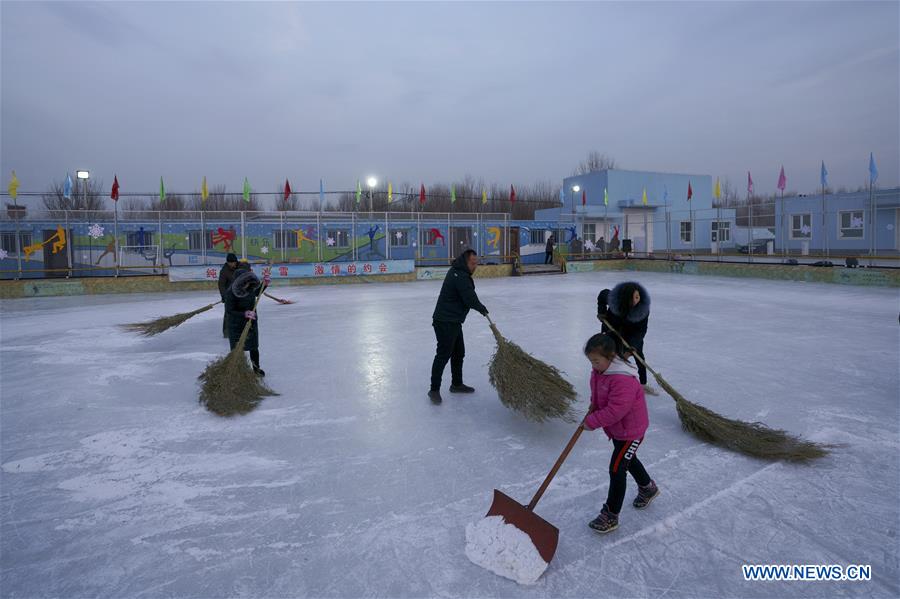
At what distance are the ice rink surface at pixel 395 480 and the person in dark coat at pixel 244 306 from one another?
1.75ft

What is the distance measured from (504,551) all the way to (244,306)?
500 centimetres

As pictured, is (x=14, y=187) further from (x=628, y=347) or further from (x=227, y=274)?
(x=628, y=347)

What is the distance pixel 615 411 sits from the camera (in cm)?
315

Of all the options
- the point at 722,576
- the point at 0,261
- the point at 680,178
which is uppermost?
the point at 680,178

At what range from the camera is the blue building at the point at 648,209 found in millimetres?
34750

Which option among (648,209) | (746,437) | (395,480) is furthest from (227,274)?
(648,209)

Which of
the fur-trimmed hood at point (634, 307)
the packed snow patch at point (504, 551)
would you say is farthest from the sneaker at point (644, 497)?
the fur-trimmed hood at point (634, 307)

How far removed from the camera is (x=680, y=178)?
39594 millimetres

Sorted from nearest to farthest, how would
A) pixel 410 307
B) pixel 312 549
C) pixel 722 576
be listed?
pixel 722 576 → pixel 312 549 → pixel 410 307

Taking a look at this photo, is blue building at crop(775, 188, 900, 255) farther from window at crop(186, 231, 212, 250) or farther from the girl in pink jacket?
the girl in pink jacket

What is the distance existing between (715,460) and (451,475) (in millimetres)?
2146

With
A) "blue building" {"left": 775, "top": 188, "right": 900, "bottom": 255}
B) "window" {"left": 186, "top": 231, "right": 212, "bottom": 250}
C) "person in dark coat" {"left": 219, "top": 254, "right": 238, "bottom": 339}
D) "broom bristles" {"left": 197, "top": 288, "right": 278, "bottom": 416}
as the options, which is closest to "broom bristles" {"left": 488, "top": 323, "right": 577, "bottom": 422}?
"broom bristles" {"left": 197, "top": 288, "right": 278, "bottom": 416}

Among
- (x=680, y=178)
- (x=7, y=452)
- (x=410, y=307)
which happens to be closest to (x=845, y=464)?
(x=7, y=452)

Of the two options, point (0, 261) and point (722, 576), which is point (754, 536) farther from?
point (0, 261)
